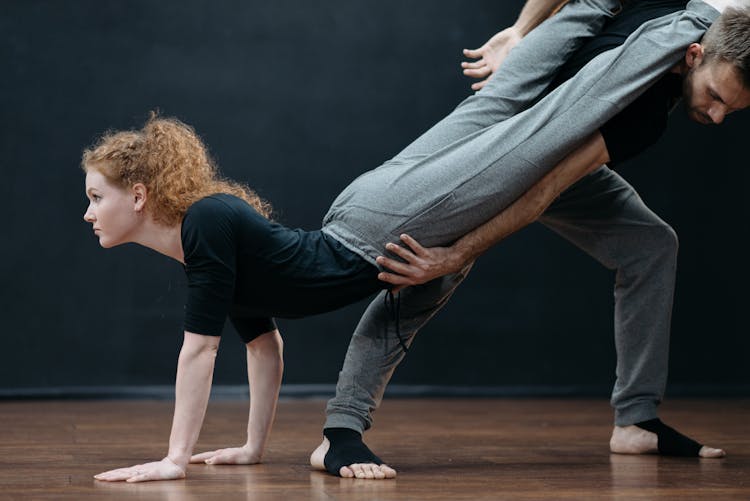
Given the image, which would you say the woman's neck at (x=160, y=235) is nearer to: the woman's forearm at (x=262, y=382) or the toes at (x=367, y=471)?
the woman's forearm at (x=262, y=382)

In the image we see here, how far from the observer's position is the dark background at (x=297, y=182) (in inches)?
138

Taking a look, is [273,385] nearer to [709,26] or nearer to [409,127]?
[709,26]

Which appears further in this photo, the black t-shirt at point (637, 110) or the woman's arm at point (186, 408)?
the black t-shirt at point (637, 110)

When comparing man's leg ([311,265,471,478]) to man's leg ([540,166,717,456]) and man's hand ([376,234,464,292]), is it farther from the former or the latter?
man's leg ([540,166,717,456])

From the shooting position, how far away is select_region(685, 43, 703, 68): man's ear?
185cm

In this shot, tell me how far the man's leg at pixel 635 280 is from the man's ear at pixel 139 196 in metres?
0.90

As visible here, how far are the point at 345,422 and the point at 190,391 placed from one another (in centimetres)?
34

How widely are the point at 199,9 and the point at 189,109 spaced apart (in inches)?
13.8

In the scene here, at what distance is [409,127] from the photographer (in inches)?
147

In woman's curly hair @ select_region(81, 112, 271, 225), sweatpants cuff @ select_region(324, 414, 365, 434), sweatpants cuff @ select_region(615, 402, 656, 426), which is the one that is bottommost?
sweatpants cuff @ select_region(615, 402, 656, 426)

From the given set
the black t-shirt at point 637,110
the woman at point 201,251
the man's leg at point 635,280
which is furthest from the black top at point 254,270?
the man's leg at point 635,280

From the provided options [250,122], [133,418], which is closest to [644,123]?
[133,418]

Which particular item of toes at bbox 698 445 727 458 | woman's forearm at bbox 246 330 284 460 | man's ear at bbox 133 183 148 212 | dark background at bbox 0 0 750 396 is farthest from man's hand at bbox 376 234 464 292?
dark background at bbox 0 0 750 396

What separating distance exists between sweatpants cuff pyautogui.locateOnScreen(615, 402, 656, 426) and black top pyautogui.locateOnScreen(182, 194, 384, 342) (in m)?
0.67
